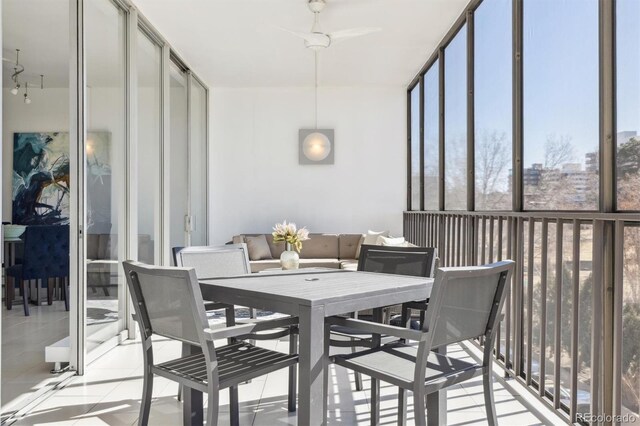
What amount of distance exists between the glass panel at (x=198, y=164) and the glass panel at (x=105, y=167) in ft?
6.92

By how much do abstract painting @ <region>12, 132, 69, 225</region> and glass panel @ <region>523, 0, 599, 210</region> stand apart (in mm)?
3249

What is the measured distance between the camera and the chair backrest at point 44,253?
4.37 metres

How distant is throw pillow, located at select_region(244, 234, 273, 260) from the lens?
6180 mm

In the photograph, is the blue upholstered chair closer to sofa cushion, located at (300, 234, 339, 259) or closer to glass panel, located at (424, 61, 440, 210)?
sofa cushion, located at (300, 234, 339, 259)

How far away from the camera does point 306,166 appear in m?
7.00

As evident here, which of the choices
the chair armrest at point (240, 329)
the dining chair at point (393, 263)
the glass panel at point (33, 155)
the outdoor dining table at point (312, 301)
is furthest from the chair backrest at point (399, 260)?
the glass panel at point (33, 155)

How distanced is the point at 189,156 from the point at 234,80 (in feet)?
4.58

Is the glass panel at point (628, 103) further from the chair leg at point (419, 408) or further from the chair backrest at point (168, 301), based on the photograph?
the chair backrest at point (168, 301)

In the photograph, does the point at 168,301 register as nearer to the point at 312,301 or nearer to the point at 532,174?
the point at 312,301

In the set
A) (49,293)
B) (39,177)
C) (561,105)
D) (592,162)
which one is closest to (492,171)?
(561,105)

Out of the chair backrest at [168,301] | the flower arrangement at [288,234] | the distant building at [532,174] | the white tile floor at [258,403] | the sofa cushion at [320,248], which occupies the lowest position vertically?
the white tile floor at [258,403]

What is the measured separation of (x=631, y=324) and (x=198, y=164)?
5.52 meters

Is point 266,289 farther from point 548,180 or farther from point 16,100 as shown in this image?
point 16,100

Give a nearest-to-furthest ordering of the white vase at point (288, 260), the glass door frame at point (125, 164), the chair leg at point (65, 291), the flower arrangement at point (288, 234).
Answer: the glass door frame at point (125, 164)
the flower arrangement at point (288, 234)
the white vase at point (288, 260)
the chair leg at point (65, 291)
